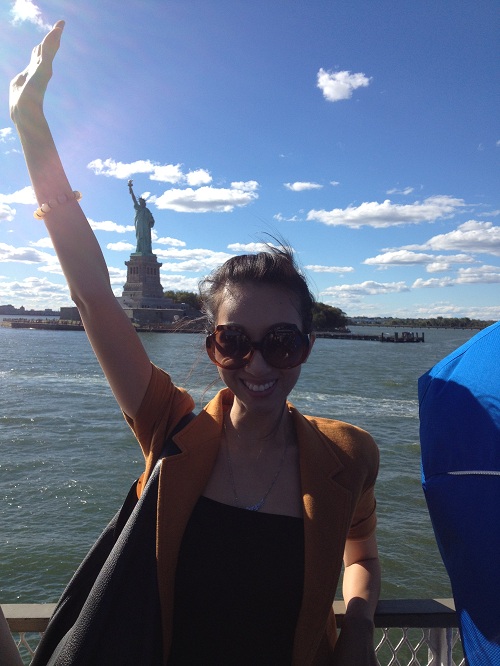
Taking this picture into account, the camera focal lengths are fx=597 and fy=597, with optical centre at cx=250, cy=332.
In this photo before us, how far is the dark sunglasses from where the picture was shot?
155 centimetres

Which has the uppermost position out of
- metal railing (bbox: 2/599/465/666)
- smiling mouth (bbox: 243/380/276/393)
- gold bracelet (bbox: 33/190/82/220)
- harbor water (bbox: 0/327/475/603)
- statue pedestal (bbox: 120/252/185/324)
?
statue pedestal (bbox: 120/252/185/324)

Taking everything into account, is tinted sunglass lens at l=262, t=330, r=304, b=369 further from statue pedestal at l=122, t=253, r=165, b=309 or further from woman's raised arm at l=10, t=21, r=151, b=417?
statue pedestal at l=122, t=253, r=165, b=309

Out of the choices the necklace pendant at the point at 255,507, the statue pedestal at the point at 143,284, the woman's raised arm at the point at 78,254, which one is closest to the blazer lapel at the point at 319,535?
the necklace pendant at the point at 255,507

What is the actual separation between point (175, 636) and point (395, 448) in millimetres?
11505

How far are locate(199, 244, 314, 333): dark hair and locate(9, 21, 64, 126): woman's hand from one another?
645 mm

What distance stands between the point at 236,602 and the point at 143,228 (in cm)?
5396

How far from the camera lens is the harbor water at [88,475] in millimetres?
6270

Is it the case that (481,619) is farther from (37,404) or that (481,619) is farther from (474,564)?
(37,404)

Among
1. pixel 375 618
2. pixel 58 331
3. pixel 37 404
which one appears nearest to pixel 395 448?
pixel 37 404

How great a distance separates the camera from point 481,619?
127 centimetres

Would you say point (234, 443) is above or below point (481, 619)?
above

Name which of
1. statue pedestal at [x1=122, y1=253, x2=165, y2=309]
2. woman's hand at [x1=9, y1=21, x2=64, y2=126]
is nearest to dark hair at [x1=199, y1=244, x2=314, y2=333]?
woman's hand at [x1=9, y1=21, x2=64, y2=126]

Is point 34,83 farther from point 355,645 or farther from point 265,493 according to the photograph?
point 355,645

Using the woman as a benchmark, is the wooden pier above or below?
below
